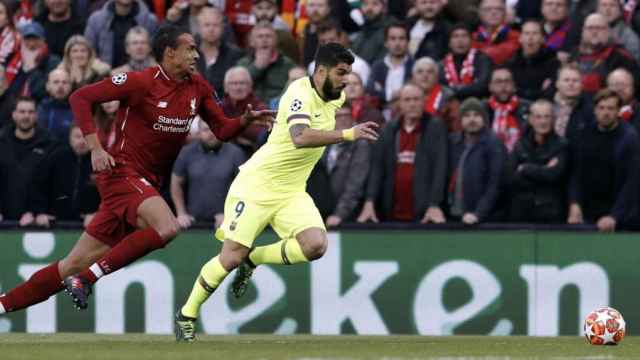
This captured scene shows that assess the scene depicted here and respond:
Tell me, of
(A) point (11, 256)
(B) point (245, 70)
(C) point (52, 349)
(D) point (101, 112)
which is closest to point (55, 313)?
(A) point (11, 256)

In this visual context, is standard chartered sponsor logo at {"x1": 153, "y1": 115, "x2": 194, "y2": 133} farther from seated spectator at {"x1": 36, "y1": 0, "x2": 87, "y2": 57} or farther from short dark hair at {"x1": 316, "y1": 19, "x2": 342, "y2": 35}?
seated spectator at {"x1": 36, "y1": 0, "x2": 87, "y2": 57}

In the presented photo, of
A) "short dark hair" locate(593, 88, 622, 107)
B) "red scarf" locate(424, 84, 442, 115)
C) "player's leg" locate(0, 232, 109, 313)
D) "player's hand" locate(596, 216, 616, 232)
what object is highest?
"short dark hair" locate(593, 88, 622, 107)

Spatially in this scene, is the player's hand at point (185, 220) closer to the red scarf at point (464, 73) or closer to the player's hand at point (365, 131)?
the red scarf at point (464, 73)

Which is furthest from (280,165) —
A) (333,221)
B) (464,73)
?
(464,73)

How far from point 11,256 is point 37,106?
1694 mm

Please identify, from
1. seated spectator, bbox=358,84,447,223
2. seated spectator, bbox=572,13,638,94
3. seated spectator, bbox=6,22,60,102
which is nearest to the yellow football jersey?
seated spectator, bbox=358,84,447,223

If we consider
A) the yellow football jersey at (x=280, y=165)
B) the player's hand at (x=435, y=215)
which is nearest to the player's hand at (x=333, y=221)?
the player's hand at (x=435, y=215)

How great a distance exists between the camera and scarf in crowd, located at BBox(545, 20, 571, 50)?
1675 centimetres

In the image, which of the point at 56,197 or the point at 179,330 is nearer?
the point at 179,330

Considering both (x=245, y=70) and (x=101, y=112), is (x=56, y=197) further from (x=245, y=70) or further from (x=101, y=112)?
(x=245, y=70)

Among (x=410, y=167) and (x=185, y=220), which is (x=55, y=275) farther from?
(x=410, y=167)

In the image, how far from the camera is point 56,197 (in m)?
15.9

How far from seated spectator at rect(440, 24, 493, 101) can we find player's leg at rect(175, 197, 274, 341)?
14.8ft

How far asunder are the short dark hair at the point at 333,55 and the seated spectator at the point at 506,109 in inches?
159
